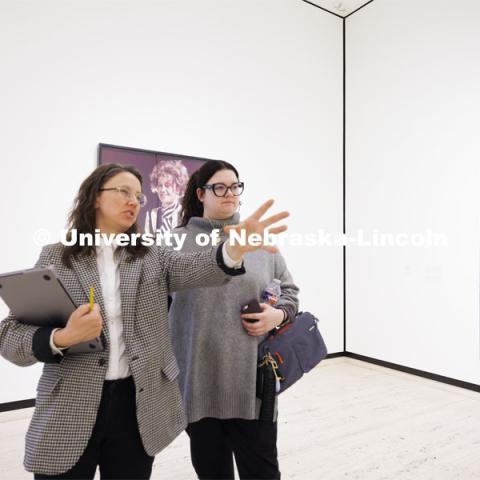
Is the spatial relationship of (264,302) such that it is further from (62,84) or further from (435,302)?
(435,302)

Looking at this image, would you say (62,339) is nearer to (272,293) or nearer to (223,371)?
(223,371)

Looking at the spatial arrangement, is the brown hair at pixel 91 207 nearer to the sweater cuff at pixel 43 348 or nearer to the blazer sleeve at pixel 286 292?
the sweater cuff at pixel 43 348

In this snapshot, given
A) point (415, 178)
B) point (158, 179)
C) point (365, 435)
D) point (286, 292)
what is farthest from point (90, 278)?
point (415, 178)

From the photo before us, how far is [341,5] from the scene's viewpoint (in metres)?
4.43

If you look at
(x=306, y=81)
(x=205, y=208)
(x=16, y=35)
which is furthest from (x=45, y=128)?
(x=306, y=81)

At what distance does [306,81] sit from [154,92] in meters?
1.79

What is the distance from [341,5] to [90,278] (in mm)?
4596

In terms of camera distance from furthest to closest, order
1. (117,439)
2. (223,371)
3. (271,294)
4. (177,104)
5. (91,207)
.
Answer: (177,104) → (271,294) → (223,371) → (91,207) → (117,439)

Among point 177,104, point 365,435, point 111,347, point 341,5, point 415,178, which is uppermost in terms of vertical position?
point 341,5

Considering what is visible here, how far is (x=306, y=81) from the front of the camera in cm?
432

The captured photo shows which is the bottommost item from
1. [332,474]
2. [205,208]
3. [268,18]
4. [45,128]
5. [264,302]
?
[332,474]

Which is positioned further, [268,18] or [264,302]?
[268,18]

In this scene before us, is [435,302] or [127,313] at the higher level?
[127,313]

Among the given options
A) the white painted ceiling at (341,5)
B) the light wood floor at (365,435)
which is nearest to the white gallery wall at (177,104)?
the white painted ceiling at (341,5)
